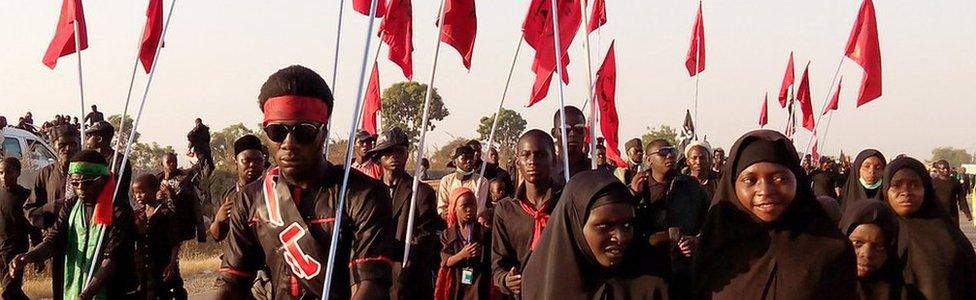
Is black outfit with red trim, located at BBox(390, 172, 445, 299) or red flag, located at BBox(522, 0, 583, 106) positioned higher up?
red flag, located at BBox(522, 0, 583, 106)

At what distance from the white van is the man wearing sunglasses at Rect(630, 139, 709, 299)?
9286 mm

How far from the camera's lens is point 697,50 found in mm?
13586

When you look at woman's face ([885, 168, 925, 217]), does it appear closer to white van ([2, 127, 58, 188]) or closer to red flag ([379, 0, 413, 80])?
red flag ([379, 0, 413, 80])

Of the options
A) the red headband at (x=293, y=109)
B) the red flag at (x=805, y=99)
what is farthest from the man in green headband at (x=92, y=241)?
the red flag at (x=805, y=99)

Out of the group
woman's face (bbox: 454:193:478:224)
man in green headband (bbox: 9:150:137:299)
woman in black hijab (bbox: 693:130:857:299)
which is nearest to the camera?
woman in black hijab (bbox: 693:130:857:299)

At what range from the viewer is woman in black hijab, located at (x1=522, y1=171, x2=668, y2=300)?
3582mm

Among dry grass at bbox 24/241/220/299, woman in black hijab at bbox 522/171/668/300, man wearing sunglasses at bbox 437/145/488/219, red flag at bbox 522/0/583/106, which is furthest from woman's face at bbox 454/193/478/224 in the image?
dry grass at bbox 24/241/220/299

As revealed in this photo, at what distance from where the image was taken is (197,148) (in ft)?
38.8

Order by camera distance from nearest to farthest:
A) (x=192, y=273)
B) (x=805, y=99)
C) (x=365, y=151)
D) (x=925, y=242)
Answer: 1. (x=925, y=242)
2. (x=365, y=151)
3. (x=192, y=273)
4. (x=805, y=99)

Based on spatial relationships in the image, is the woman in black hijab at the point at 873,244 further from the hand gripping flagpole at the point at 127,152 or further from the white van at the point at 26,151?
the white van at the point at 26,151

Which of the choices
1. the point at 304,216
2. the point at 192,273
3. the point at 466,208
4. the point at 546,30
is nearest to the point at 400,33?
the point at 546,30

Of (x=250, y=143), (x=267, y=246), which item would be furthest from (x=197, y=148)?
(x=267, y=246)

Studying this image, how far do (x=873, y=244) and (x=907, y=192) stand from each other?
898 mm

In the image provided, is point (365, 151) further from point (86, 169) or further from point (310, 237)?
point (310, 237)
